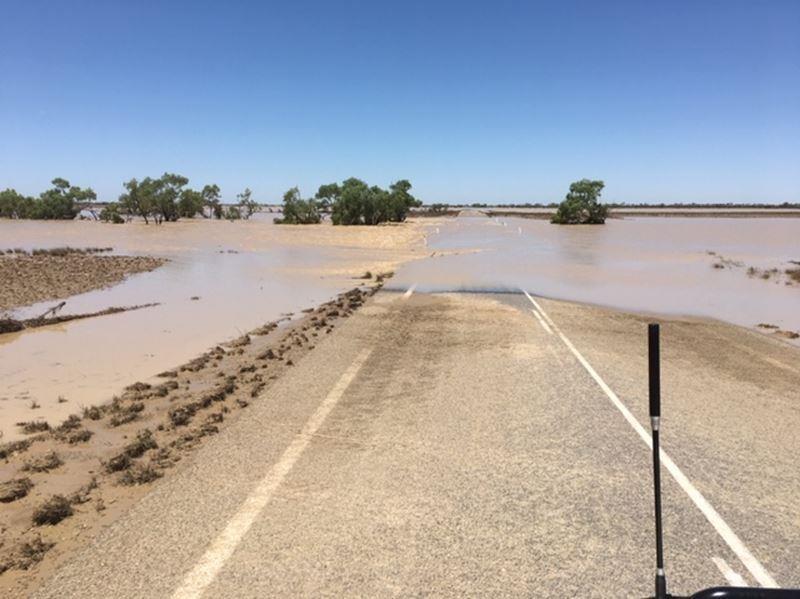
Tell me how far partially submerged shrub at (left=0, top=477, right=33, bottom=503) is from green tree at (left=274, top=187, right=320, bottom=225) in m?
99.0

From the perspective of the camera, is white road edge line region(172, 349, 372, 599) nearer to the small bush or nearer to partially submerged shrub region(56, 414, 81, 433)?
the small bush

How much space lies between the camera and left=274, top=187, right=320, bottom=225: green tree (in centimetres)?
10394

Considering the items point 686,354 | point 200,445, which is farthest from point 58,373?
point 686,354

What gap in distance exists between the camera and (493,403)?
877 centimetres

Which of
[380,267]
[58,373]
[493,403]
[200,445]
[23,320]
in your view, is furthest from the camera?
[380,267]

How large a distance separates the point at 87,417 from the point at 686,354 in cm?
1072

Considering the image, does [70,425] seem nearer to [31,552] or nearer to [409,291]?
[31,552]

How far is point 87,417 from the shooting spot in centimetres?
888

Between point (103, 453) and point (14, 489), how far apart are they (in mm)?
1255

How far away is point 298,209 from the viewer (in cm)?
10375

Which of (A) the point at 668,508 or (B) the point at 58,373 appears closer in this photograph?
(A) the point at 668,508

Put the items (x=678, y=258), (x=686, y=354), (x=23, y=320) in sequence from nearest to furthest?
1. (x=686, y=354)
2. (x=23, y=320)
3. (x=678, y=258)

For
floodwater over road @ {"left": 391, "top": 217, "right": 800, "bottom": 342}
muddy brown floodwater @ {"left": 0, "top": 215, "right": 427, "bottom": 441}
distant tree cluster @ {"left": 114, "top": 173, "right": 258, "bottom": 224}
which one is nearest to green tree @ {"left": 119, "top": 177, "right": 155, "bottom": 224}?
distant tree cluster @ {"left": 114, "top": 173, "right": 258, "bottom": 224}

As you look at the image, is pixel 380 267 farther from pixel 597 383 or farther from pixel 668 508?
pixel 668 508
